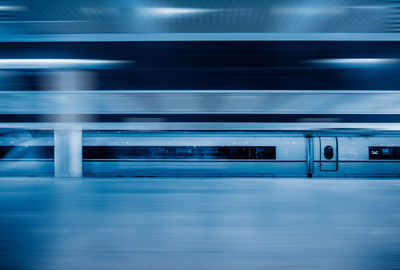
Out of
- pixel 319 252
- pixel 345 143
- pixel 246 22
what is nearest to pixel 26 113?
pixel 246 22

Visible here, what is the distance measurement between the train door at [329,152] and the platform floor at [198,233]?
187 inches

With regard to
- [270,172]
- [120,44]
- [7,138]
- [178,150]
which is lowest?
[270,172]

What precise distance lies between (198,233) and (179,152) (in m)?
5.00

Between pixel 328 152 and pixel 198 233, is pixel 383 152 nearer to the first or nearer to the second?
pixel 328 152

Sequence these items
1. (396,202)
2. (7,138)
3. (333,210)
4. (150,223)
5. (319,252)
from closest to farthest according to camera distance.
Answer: (319,252), (150,223), (333,210), (396,202), (7,138)

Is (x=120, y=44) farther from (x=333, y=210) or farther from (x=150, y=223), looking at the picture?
(x=333, y=210)

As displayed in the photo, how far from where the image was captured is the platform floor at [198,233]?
1.22 m

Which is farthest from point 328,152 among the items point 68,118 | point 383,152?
point 68,118

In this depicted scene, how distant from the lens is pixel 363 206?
227 centimetres

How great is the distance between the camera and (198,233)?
61.3 inches

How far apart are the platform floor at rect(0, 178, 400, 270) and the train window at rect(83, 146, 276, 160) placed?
13.0ft

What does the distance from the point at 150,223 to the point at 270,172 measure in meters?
5.64

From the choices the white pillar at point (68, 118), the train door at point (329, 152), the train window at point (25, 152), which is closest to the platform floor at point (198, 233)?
the white pillar at point (68, 118)

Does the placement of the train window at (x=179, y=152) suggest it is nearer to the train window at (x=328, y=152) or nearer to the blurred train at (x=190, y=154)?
the blurred train at (x=190, y=154)
